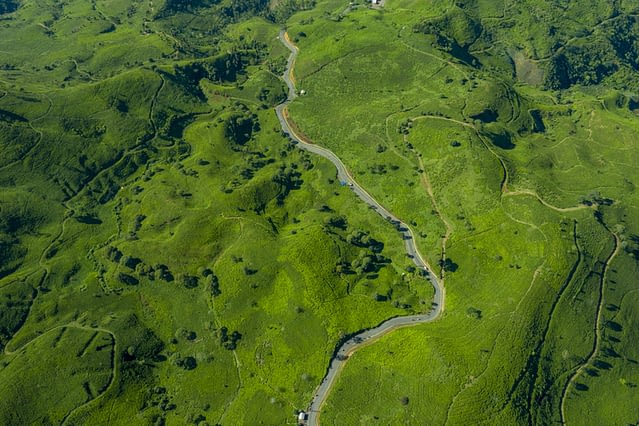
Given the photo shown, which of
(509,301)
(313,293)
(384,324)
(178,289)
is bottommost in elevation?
(178,289)

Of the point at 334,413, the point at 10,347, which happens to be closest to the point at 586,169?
the point at 334,413

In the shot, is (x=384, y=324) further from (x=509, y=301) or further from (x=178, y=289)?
(x=178, y=289)

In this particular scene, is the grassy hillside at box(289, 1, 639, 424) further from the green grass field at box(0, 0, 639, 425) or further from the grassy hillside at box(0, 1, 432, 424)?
the grassy hillside at box(0, 1, 432, 424)

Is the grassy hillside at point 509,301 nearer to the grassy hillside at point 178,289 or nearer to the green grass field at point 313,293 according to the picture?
the green grass field at point 313,293

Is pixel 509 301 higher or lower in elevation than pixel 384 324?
higher

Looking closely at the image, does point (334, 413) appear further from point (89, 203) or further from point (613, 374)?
point (89, 203)

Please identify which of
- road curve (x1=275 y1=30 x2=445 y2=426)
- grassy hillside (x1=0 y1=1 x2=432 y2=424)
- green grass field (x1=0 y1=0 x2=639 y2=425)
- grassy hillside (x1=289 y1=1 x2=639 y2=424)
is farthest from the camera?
grassy hillside (x1=0 y1=1 x2=432 y2=424)

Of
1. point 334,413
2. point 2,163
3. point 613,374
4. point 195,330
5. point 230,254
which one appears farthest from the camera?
point 2,163

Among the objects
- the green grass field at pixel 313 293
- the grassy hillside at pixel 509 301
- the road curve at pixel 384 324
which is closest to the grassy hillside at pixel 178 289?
the green grass field at pixel 313 293

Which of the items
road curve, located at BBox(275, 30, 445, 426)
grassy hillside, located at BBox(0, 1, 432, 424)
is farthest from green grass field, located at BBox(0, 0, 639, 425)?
road curve, located at BBox(275, 30, 445, 426)

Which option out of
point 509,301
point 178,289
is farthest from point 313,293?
point 509,301

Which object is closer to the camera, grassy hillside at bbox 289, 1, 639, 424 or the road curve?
grassy hillside at bbox 289, 1, 639, 424
